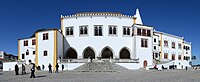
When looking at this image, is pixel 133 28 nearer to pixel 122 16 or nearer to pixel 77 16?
pixel 122 16

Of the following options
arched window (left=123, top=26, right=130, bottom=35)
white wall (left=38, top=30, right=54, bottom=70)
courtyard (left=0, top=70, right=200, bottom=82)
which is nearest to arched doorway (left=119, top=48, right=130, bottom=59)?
arched window (left=123, top=26, right=130, bottom=35)

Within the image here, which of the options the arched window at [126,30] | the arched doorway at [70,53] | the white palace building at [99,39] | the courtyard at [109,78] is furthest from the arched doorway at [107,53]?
the courtyard at [109,78]

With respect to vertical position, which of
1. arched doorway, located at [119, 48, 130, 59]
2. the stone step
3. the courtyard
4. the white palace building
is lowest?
the stone step

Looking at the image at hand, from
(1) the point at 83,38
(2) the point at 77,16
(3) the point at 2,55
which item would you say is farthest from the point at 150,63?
(3) the point at 2,55

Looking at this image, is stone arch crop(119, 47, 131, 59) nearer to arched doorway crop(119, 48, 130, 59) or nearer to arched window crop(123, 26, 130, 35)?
arched doorway crop(119, 48, 130, 59)

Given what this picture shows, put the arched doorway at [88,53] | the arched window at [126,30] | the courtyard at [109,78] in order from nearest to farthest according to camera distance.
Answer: the courtyard at [109,78], the arched window at [126,30], the arched doorway at [88,53]

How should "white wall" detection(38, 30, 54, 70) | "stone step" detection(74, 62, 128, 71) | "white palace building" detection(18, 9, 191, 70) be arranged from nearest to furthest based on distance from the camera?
"stone step" detection(74, 62, 128, 71)
"white wall" detection(38, 30, 54, 70)
"white palace building" detection(18, 9, 191, 70)

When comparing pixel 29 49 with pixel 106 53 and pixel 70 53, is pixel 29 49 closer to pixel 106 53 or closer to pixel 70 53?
pixel 70 53

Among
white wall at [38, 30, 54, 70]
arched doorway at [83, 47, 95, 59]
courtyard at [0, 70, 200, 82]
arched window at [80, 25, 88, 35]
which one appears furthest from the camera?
arched doorway at [83, 47, 95, 59]

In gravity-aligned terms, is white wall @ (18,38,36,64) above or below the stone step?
above

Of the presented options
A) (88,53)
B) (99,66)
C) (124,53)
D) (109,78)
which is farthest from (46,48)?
(109,78)

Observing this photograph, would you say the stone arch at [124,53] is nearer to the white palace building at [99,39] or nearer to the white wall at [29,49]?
the white palace building at [99,39]

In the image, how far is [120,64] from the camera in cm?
4462

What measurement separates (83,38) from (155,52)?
56.5ft
